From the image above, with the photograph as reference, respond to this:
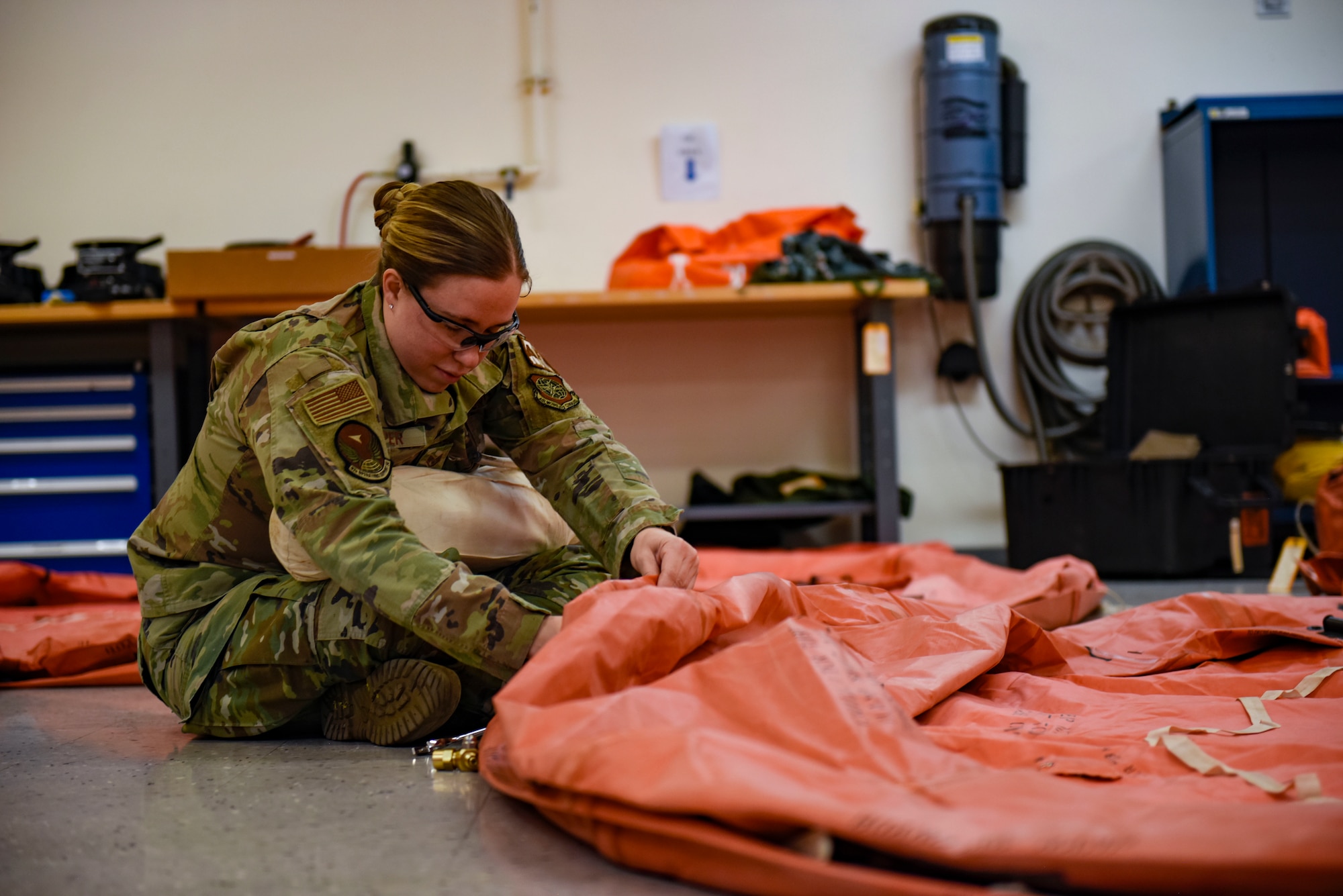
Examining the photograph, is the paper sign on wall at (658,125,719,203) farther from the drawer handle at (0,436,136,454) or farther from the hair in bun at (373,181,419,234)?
the hair in bun at (373,181,419,234)

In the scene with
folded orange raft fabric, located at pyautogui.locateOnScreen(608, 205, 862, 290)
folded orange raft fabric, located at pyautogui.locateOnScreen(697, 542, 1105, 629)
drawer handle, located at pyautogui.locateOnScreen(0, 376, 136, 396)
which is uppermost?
folded orange raft fabric, located at pyautogui.locateOnScreen(608, 205, 862, 290)

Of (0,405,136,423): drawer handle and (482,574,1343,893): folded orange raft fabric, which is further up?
(0,405,136,423): drawer handle

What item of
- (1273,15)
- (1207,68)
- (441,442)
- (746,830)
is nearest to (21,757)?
(441,442)

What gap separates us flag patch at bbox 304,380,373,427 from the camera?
4.02 ft

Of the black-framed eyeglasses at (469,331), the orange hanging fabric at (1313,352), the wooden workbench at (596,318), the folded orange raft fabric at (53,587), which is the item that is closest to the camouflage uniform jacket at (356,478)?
the black-framed eyeglasses at (469,331)

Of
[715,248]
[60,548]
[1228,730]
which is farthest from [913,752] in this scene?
[60,548]

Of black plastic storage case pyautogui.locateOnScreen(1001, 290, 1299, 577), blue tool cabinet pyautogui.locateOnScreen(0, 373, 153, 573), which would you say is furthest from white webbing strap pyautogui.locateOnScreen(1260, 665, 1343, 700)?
blue tool cabinet pyautogui.locateOnScreen(0, 373, 153, 573)

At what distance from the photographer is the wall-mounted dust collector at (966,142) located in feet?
12.4

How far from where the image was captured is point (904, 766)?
0.90 meters

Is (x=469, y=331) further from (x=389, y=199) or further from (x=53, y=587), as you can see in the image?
(x=53, y=587)

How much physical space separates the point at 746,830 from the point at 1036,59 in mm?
3921

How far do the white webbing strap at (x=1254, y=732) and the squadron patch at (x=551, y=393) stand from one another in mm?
913

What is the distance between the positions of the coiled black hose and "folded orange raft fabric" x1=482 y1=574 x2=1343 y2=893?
252cm

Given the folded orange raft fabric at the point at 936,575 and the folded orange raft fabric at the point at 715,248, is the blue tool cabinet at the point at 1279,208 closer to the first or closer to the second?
the folded orange raft fabric at the point at 715,248
